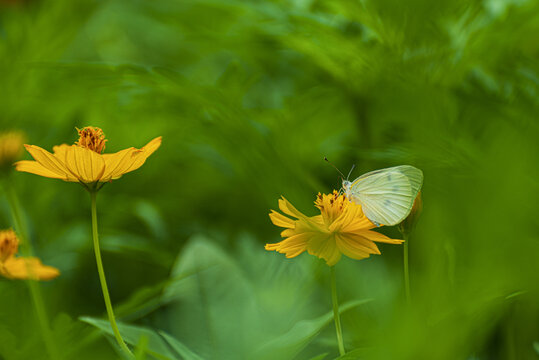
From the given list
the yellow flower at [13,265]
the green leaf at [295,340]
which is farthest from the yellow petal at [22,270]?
the green leaf at [295,340]

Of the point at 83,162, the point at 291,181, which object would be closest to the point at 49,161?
the point at 83,162

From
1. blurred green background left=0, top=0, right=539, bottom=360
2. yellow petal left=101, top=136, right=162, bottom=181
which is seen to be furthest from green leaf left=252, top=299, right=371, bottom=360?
yellow petal left=101, top=136, right=162, bottom=181

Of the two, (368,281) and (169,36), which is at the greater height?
(169,36)

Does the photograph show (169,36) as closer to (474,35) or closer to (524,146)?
(474,35)

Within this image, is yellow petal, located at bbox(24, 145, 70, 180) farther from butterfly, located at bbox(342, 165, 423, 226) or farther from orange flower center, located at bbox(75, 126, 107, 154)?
butterfly, located at bbox(342, 165, 423, 226)

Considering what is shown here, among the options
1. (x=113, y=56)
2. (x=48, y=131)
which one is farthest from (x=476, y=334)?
(x=113, y=56)

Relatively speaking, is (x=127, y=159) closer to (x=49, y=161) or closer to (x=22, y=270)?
(x=49, y=161)
